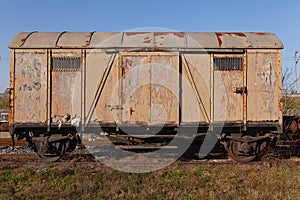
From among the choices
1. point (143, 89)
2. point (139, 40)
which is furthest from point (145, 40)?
point (143, 89)

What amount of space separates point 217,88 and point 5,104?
839 inches

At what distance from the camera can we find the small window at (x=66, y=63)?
26.6 ft

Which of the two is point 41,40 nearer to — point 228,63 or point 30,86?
point 30,86

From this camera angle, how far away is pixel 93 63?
320 inches

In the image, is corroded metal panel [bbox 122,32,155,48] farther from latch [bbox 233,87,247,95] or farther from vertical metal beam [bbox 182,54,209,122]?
latch [bbox 233,87,247,95]

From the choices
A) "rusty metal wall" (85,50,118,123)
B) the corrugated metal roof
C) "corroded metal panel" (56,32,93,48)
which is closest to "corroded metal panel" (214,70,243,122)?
the corrugated metal roof

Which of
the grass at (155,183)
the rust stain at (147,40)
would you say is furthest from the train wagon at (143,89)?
the grass at (155,183)

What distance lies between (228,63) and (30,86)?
5.47m

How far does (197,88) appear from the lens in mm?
8117

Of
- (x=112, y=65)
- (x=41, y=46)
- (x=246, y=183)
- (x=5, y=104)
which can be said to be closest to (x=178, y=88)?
(x=112, y=65)

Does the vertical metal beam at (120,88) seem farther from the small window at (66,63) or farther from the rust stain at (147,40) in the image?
the small window at (66,63)

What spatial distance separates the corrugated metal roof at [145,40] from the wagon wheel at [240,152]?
8.88 ft

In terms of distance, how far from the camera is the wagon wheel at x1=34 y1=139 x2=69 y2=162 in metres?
8.16

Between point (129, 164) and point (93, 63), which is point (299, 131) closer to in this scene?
point (129, 164)
